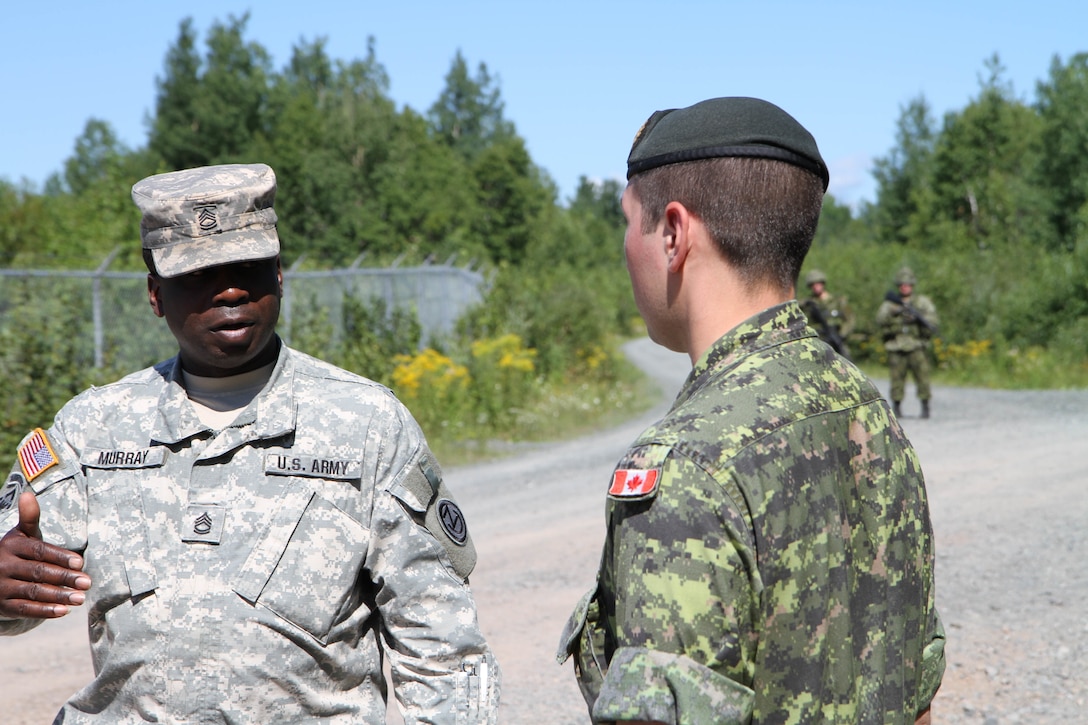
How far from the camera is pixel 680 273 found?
1.41 m

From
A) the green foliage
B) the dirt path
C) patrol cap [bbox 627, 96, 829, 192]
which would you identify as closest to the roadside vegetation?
the green foliage

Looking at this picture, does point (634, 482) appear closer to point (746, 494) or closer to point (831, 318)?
point (746, 494)

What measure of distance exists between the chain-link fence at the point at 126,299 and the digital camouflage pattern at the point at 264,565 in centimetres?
700

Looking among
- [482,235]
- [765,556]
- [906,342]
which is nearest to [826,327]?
[906,342]

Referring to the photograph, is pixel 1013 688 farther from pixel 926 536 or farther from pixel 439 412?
pixel 439 412

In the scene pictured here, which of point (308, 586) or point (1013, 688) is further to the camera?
point (1013, 688)

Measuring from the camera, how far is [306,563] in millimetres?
1951

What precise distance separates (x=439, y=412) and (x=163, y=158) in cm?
3674

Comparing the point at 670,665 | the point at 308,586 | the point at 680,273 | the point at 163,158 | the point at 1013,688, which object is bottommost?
the point at 1013,688

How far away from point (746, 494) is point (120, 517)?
4.23 ft

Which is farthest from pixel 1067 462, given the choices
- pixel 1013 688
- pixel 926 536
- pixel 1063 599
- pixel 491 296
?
pixel 491 296

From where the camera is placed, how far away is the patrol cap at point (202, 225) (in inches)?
81.2

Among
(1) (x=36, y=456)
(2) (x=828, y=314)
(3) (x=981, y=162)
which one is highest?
(3) (x=981, y=162)

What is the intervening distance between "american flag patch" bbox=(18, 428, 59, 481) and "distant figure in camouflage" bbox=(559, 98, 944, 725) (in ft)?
3.87
